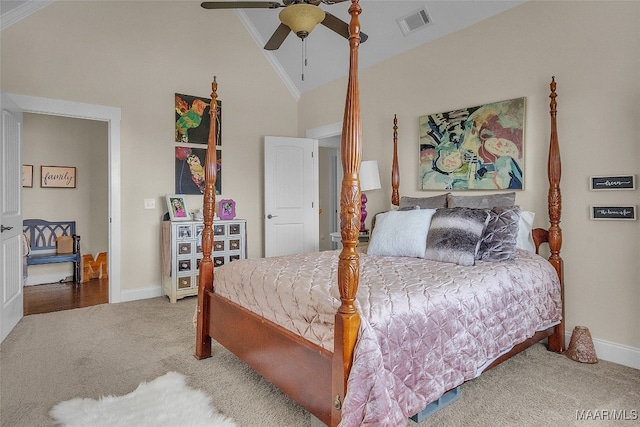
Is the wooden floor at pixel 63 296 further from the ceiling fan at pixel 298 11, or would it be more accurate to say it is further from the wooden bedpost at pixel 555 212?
the wooden bedpost at pixel 555 212

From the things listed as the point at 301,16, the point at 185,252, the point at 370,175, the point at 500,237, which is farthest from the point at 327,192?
the point at 500,237

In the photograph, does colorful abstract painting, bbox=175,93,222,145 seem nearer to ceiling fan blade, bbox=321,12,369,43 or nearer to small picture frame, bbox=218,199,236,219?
small picture frame, bbox=218,199,236,219

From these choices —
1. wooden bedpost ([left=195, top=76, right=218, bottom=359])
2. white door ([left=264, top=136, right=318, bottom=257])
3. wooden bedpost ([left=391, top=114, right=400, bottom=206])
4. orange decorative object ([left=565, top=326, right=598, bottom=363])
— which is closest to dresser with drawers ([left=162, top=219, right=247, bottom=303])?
white door ([left=264, top=136, right=318, bottom=257])

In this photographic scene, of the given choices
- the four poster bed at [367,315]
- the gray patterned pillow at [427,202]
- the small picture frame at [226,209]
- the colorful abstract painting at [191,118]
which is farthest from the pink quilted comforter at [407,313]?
the colorful abstract painting at [191,118]

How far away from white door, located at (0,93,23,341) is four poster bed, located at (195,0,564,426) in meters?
1.75

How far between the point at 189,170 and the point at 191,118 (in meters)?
0.64

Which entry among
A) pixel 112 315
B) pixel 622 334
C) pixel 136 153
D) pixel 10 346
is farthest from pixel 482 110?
pixel 10 346

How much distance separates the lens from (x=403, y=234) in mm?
2807

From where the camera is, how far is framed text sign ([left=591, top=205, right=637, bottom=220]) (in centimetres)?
248

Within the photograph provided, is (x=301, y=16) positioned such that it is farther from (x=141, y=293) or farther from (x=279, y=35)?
(x=141, y=293)

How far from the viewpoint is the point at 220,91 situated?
4.80m

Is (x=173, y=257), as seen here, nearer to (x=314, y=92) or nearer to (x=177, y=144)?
(x=177, y=144)

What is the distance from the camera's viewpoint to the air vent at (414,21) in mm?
3488

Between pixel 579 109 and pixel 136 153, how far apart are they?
4.24 meters
